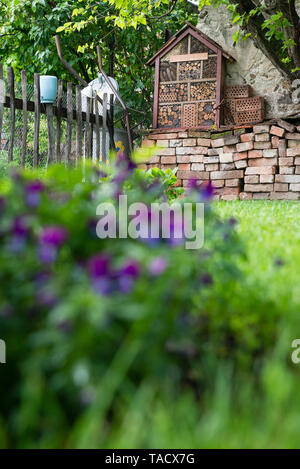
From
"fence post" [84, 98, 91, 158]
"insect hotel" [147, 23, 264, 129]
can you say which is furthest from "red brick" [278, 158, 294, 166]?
"fence post" [84, 98, 91, 158]

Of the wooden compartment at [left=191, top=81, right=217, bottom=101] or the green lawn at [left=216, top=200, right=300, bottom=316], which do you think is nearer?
the green lawn at [left=216, top=200, right=300, bottom=316]

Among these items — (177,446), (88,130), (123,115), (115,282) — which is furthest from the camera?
(123,115)

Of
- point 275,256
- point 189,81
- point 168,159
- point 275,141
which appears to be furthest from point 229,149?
point 275,256

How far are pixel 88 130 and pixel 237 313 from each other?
576 cm

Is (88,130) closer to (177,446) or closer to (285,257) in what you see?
(285,257)

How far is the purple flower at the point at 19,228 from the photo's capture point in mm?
1149

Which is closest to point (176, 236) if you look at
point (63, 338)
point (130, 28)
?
point (63, 338)

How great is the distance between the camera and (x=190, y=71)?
26.3ft

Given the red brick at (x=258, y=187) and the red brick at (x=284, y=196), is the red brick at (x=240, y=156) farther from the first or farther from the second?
the red brick at (x=284, y=196)

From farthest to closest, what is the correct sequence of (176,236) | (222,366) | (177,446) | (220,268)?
(220,268) < (176,236) < (222,366) < (177,446)

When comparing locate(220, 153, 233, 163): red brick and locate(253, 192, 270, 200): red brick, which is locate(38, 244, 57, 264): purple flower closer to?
locate(253, 192, 270, 200): red brick

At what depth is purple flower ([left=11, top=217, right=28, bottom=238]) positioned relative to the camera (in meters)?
1.15

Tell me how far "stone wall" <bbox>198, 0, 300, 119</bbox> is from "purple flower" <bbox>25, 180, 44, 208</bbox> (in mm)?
7166
